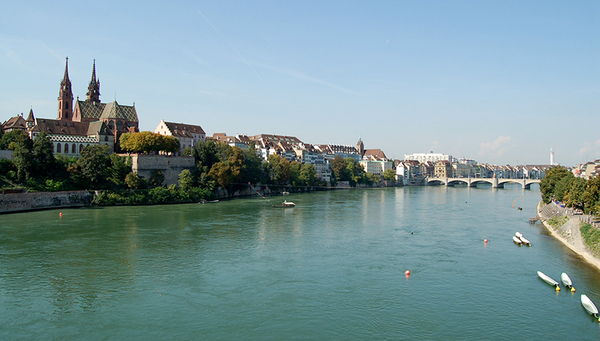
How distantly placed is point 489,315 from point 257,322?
6518 millimetres

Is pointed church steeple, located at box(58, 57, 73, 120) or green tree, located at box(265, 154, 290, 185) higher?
pointed church steeple, located at box(58, 57, 73, 120)

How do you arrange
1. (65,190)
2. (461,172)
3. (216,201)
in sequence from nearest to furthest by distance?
(65,190), (216,201), (461,172)

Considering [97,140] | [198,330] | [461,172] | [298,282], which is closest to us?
[198,330]

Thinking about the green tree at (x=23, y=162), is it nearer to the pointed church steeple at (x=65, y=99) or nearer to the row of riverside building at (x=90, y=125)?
the row of riverside building at (x=90, y=125)

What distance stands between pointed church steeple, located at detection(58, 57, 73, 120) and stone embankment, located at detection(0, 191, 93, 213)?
2227 cm

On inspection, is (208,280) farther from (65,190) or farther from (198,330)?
(65,190)

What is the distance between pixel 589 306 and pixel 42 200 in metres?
33.6

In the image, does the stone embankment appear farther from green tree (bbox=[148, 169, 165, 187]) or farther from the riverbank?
the riverbank

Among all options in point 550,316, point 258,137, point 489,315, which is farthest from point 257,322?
point 258,137

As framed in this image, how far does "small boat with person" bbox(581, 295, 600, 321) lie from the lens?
12031 mm

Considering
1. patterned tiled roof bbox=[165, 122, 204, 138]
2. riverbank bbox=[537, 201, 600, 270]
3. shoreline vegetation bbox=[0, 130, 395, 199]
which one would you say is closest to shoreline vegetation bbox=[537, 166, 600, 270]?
riverbank bbox=[537, 201, 600, 270]

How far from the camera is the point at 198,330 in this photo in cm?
1089

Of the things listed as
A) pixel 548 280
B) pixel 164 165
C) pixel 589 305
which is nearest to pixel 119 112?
pixel 164 165

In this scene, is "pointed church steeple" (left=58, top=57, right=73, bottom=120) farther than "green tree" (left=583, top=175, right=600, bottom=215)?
Yes
